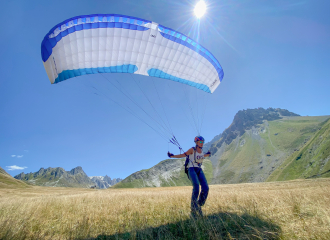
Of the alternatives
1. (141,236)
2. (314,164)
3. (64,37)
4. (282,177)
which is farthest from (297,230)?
(282,177)

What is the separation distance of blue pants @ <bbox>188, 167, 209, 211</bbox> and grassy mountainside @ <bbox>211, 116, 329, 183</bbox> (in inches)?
6015

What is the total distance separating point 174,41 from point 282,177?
130 meters

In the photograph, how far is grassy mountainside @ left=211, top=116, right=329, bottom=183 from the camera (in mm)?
144700

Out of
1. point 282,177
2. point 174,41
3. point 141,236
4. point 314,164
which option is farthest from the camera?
point 282,177

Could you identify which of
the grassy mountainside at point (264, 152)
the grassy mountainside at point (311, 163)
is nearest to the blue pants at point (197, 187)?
the grassy mountainside at point (311, 163)

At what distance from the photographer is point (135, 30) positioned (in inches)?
384

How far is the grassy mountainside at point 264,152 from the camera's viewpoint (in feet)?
475

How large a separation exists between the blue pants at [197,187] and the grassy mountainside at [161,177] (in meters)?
172

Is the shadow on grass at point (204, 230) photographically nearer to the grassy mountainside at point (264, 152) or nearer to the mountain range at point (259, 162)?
the mountain range at point (259, 162)

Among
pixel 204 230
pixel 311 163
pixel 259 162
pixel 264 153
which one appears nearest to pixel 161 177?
pixel 259 162

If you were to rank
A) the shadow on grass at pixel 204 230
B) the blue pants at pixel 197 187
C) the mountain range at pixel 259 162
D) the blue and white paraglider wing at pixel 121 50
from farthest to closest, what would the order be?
the mountain range at pixel 259 162, the blue and white paraglider wing at pixel 121 50, the blue pants at pixel 197 187, the shadow on grass at pixel 204 230

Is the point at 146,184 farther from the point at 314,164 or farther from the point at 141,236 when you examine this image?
the point at 141,236

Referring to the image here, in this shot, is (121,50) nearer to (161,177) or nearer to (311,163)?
(311,163)

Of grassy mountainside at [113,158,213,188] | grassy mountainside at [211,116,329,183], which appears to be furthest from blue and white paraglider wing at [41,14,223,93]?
grassy mountainside at [113,158,213,188]
